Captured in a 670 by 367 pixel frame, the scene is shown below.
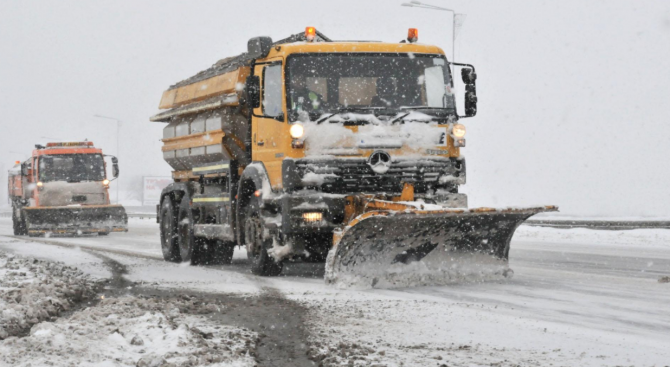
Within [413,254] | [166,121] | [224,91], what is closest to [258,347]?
[413,254]

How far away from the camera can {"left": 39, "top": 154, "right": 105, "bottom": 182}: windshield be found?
2578 centimetres

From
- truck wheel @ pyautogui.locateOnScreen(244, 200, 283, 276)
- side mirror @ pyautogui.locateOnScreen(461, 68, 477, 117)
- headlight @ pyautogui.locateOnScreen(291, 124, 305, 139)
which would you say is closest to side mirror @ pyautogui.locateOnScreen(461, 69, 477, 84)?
side mirror @ pyautogui.locateOnScreen(461, 68, 477, 117)

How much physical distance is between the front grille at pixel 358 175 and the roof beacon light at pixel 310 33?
1.73 metres

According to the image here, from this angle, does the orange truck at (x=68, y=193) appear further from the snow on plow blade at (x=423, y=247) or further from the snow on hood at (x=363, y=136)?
the snow on plow blade at (x=423, y=247)

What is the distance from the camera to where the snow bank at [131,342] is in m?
5.11

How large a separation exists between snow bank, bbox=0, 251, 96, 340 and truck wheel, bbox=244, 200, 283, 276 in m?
1.94

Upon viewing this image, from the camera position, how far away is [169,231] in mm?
14281

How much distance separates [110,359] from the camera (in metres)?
5.16

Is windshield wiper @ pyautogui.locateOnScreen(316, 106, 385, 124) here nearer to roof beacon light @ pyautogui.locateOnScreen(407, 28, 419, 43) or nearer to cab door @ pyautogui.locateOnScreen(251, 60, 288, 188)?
cab door @ pyautogui.locateOnScreen(251, 60, 288, 188)

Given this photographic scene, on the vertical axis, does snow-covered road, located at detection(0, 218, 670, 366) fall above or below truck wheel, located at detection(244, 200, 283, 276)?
below

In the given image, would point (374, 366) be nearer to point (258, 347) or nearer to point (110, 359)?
point (258, 347)

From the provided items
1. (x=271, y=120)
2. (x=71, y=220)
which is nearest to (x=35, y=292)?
(x=271, y=120)

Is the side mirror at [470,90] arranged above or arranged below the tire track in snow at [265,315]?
above

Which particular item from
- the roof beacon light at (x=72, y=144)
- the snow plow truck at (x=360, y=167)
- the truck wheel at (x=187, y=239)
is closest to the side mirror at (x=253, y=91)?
the snow plow truck at (x=360, y=167)
